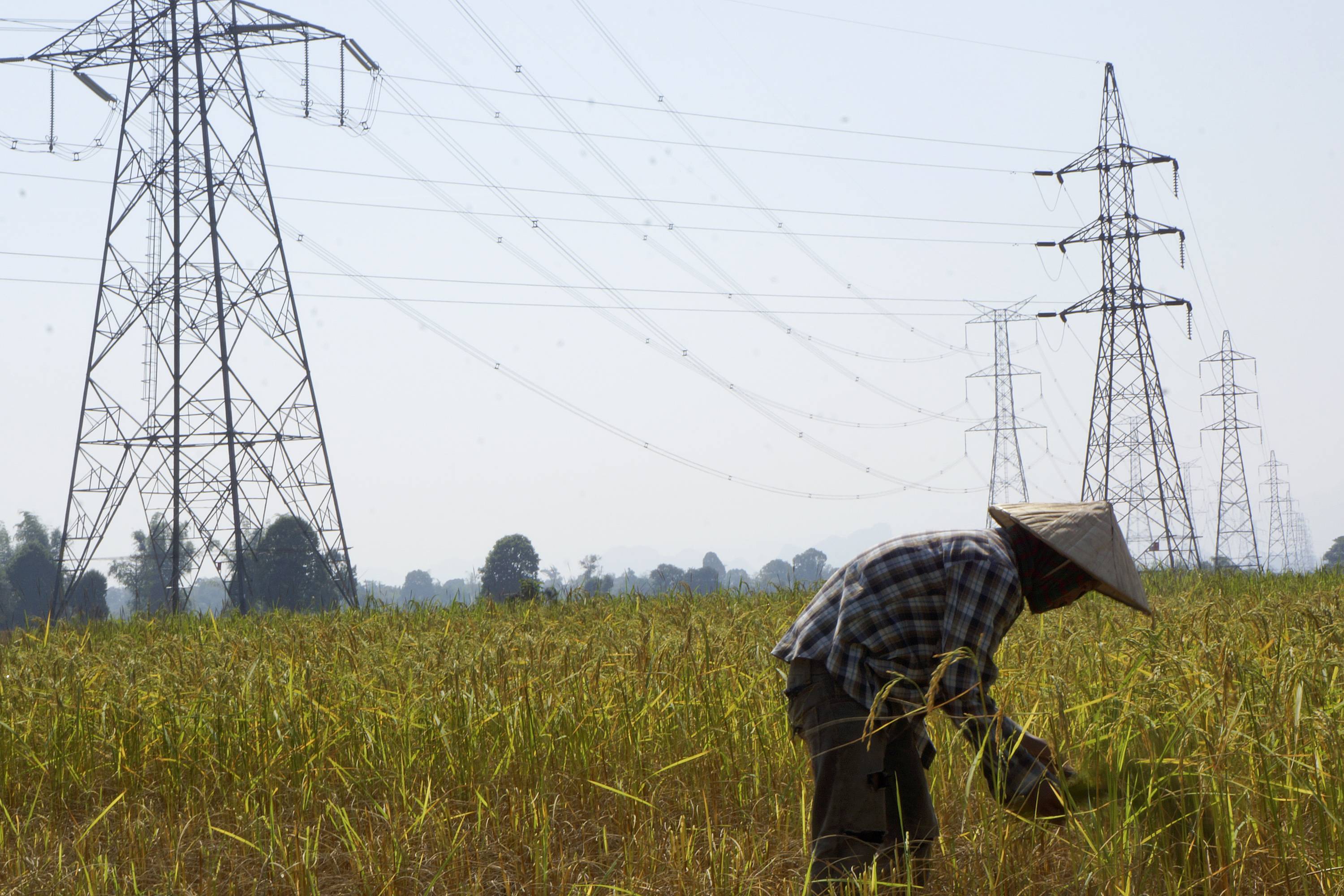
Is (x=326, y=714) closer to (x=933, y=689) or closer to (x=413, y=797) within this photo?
(x=413, y=797)

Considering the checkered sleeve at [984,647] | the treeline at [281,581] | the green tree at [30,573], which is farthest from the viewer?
the green tree at [30,573]

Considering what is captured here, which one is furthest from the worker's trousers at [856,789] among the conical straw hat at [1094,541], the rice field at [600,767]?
the conical straw hat at [1094,541]

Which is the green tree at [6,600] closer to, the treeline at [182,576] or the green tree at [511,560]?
the treeline at [182,576]

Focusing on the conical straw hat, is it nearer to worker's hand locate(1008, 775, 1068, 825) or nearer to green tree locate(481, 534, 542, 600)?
worker's hand locate(1008, 775, 1068, 825)

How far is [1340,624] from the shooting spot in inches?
170

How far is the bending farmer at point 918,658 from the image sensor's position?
9.73 ft

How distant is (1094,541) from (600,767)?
2528 millimetres

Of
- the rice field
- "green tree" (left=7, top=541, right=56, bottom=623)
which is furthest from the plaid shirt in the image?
"green tree" (left=7, top=541, right=56, bottom=623)

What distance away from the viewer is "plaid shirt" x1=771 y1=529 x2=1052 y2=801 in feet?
9.62

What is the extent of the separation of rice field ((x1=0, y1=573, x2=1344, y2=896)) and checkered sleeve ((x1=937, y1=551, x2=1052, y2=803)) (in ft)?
0.61

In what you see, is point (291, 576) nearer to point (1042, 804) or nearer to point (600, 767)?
point (600, 767)

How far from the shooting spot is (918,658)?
318 centimetres

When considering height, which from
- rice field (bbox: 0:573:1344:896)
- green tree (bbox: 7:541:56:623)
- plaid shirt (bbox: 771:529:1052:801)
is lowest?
rice field (bbox: 0:573:1344:896)

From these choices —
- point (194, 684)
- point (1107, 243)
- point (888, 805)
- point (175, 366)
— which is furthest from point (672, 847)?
point (1107, 243)
